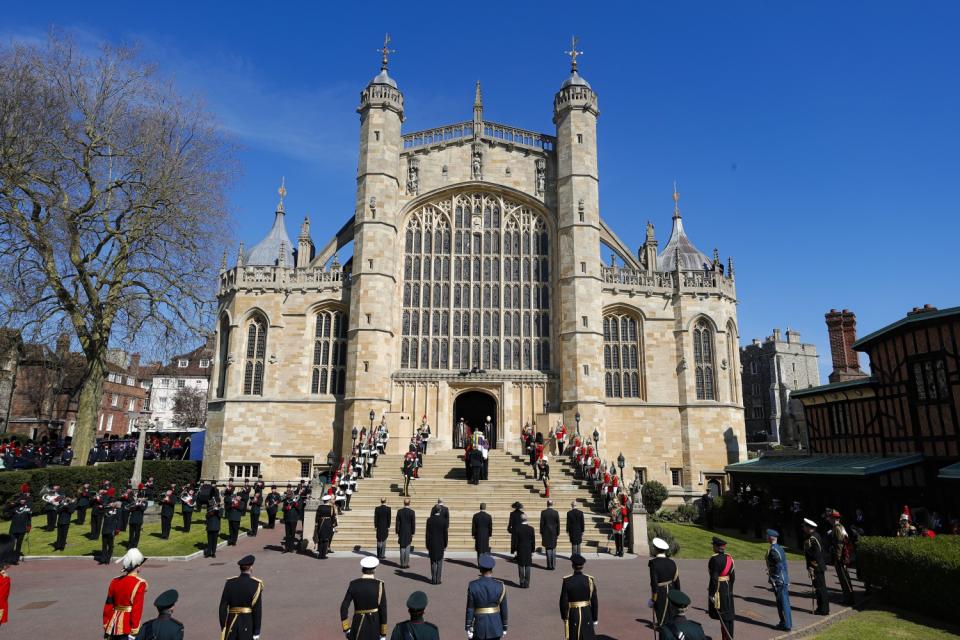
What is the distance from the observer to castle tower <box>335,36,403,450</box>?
29.2 metres

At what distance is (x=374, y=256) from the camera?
1206 inches

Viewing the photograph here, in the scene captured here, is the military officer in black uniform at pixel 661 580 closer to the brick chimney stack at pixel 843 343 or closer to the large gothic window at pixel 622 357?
the large gothic window at pixel 622 357

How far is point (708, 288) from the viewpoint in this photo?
32656mm

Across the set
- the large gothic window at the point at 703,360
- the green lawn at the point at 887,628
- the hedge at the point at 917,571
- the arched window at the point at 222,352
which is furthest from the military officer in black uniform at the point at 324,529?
the large gothic window at the point at 703,360

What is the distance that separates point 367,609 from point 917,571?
11142mm

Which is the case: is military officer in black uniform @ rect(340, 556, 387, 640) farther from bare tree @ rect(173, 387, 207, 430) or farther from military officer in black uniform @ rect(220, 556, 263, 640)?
bare tree @ rect(173, 387, 207, 430)

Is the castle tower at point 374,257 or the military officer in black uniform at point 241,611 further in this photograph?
the castle tower at point 374,257

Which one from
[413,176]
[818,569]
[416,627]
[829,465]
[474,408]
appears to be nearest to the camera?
[416,627]

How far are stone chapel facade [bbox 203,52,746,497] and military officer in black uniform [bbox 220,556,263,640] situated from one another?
2110 centimetres

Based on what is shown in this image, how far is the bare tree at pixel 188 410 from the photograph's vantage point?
68.6 m

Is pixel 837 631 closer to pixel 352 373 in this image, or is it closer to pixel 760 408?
pixel 352 373

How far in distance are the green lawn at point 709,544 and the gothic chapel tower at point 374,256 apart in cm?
1410

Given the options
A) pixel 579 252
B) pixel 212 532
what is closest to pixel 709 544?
pixel 579 252

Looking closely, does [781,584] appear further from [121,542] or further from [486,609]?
[121,542]
